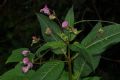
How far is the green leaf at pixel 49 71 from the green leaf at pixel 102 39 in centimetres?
16

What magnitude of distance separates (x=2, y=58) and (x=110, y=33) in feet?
7.77

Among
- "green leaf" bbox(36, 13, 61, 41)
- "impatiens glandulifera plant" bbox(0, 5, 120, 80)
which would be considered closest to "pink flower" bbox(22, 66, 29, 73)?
"impatiens glandulifera plant" bbox(0, 5, 120, 80)

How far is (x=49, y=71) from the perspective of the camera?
77.5 inches

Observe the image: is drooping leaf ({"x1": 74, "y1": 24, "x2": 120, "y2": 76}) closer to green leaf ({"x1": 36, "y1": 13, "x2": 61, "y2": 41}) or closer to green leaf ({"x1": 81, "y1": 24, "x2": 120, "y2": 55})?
green leaf ({"x1": 81, "y1": 24, "x2": 120, "y2": 55})

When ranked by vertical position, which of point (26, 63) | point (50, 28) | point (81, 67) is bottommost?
point (81, 67)

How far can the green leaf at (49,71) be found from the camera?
195 cm

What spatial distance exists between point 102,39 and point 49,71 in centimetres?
30

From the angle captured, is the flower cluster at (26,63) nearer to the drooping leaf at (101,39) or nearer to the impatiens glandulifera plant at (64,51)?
the impatiens glandulifera plant at (64,51)

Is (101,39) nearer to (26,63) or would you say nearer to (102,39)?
(102,39)

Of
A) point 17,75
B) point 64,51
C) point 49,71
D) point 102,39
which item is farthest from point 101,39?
point 17,75

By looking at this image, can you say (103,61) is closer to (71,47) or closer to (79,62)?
(79,62)

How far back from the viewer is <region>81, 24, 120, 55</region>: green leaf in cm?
204

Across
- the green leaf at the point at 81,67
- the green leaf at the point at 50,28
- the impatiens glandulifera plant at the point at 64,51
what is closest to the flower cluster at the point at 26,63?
the impatiens glandulifera plant at the point at 64,51

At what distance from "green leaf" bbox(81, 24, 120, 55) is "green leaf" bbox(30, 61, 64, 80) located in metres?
Result: 0.16
